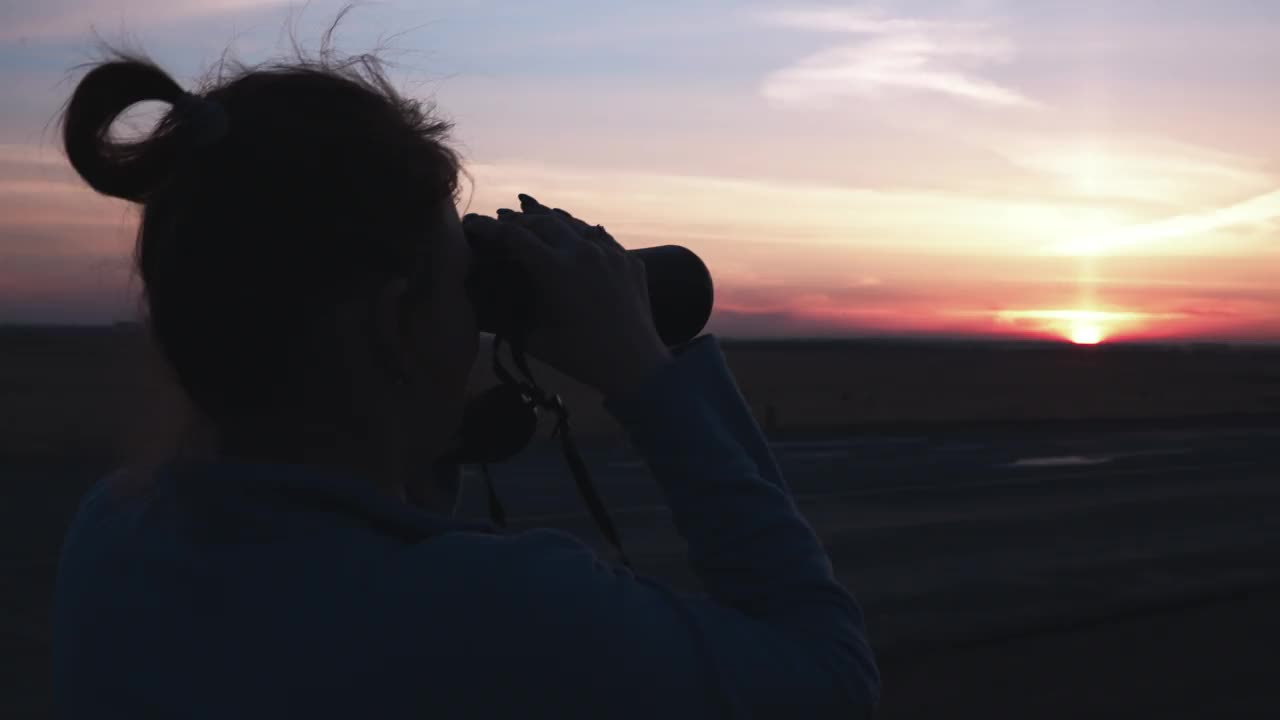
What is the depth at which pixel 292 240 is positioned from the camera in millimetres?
1162

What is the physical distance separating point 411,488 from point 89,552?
0.39 meters

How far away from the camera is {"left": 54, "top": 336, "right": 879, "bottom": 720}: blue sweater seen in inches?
42.6

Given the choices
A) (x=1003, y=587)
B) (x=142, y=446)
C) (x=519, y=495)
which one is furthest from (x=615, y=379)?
(x=519, y=495)

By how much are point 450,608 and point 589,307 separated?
14.5 inches

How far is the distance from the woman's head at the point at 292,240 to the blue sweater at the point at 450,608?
0.34 feet

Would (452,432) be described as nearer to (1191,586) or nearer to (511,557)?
(511,557)

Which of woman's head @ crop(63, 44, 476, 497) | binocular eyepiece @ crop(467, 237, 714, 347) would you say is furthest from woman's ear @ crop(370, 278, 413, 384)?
binocular eyepiece @ crop(467, 237, 714, 347)

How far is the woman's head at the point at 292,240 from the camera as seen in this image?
117 centimetres

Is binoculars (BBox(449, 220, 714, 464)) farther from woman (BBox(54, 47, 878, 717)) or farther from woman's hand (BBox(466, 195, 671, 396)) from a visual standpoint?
woman (BBox(54, 47, 878, 717))

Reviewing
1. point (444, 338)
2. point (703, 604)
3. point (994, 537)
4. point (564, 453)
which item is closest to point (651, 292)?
point (564, 453)

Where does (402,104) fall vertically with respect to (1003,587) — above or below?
above

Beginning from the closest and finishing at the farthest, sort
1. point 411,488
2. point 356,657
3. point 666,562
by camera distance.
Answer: point 356,657 → point 411,488 → point 666,562

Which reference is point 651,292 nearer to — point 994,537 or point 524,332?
point 524,332

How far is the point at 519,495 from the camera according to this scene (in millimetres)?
12867
